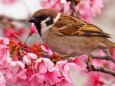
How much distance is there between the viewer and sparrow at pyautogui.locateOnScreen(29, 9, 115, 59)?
414 centimetres

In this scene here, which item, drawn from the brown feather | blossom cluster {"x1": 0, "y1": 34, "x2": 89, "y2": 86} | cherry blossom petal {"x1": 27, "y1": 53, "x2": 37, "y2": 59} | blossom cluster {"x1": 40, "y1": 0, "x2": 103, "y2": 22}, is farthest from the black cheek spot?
cherry blossom petal {"x1": 27, "y1": 53, "x2": 37, "y2": 59}

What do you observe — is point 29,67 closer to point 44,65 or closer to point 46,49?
point 44,65

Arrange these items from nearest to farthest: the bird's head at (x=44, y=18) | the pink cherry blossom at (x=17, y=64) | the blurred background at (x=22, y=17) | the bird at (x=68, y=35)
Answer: the pink cherry blossom at (x=17, y=64), the bird's head at (x=44, y=18), the bird at (x=68, y=35), the blurred background at (x=22, y=17)

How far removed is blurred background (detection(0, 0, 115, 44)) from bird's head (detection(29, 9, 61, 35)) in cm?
54

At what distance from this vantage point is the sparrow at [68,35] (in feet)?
13.6

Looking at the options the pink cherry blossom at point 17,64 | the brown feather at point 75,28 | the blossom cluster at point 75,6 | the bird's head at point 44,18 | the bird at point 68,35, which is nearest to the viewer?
the pink cherry blossom at point 17,64

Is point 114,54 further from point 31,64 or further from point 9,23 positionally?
point 31,64

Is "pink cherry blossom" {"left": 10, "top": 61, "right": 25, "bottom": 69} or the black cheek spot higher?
the black cheek spot

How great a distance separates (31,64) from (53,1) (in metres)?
1.68

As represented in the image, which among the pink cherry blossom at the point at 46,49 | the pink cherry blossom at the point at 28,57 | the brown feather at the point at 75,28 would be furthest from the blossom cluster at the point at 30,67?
the brown feather at the point at 75,28

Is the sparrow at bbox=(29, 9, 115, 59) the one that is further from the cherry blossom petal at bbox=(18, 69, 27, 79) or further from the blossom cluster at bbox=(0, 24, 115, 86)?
the cherry blossom petal at bbox=(18, 69, 27, 79)

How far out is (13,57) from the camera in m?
3.37

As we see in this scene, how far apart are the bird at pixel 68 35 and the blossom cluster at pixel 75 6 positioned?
51cm

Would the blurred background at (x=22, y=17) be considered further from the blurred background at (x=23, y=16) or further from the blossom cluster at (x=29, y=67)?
the blossom cluster at (x=29, y=67)
